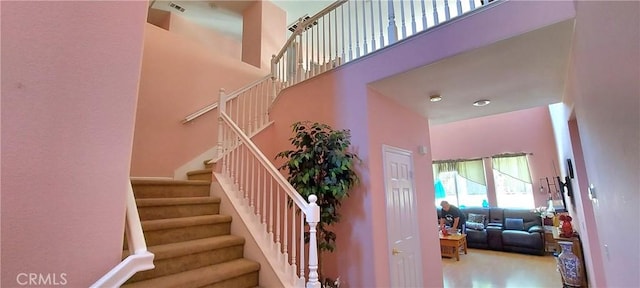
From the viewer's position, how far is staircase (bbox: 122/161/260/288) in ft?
6.84

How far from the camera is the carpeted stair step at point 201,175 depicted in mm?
3396

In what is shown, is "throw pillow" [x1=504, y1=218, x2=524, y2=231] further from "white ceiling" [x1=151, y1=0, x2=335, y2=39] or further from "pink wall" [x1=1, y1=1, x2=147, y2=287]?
"pink wall" [x1=1, y1=1, x2=147, y2=287]

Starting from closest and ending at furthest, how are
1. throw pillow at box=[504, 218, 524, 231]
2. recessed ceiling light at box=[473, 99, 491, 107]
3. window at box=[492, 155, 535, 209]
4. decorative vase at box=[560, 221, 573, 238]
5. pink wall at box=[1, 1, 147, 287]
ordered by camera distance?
pink wall at box=[1, 1, 147, 287], recessed ceiling light at box=[473, 99, 491, 107], decorative vase at box=[560, 221, 573, 238], throw pillow at box=[504, 218, 524, 231], window at box=[492, 155, 535, 209]

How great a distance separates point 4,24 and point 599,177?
3046 mm

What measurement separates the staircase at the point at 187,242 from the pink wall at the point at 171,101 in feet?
3.58

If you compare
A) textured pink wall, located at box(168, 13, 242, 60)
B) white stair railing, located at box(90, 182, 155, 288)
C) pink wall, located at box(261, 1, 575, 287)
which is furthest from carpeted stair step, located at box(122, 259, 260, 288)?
textured pink wall, located at box(168, 13, 242, 60)

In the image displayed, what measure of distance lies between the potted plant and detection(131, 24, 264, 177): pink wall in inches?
79.8

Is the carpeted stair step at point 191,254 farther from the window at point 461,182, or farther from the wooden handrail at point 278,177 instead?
the window at point 461,182

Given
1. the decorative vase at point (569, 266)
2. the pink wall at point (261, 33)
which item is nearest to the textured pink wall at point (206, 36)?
the pink wall at point (261, 33)

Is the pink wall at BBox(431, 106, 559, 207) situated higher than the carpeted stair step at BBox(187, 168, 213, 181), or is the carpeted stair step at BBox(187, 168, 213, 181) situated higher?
the pink wall at BBox(431, 106, 559, 207)

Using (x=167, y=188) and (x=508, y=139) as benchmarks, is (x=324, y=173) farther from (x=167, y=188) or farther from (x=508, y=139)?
(x=508, y=139)

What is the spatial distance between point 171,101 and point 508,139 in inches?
315

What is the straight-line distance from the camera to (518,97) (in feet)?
10.5

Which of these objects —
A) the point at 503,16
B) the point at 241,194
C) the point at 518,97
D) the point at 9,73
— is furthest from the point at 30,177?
the point at 518,97
